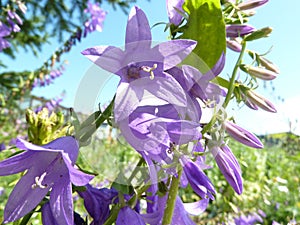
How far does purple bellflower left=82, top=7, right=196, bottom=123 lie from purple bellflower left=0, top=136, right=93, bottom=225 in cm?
11

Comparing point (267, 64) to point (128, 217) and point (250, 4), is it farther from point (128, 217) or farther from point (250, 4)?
point (128, 217)

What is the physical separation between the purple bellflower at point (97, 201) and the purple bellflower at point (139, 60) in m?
0.20

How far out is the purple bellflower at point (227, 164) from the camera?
0.67m

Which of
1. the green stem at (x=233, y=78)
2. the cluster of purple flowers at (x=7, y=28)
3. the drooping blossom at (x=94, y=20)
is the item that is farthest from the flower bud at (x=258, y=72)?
the drooping blossom at (x=94, y=20)

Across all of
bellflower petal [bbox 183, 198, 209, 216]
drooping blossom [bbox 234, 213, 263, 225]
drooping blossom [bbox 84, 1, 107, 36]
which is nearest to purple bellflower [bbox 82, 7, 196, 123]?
bellflower petal [bbox 183, 198, 209, 216]

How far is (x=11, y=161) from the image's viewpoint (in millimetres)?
654

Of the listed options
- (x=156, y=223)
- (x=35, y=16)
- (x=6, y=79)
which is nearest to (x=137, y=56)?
(x=156, y=223)

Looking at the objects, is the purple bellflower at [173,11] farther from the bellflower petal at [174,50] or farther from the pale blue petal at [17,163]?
the pale blue petal at [17,163]

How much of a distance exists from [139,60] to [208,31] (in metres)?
0.13

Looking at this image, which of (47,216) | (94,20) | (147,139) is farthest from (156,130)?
(94,20)

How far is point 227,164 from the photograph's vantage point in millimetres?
680

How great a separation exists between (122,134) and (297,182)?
184 inches

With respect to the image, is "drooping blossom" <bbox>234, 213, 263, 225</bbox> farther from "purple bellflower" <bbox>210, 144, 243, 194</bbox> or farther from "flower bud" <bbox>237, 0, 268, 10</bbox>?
"flower bud" <bbox>237, 0, 268, 10</bbox>

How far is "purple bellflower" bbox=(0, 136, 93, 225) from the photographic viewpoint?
619mm
